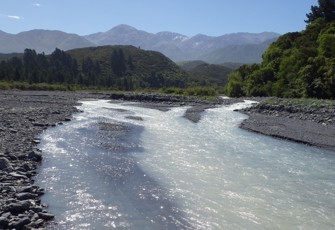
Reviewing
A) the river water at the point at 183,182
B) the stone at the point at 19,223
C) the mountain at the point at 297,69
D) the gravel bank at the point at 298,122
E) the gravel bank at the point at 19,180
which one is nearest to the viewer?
the stone at the point at 19,223

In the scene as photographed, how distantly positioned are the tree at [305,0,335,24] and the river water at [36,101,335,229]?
95.5 m

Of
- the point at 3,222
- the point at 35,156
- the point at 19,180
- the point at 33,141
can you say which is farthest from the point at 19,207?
the point at 33,141

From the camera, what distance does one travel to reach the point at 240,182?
1981cm

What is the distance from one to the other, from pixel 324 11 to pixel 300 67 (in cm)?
4486

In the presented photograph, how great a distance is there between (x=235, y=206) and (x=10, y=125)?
80.7 ft

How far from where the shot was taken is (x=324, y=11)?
378 ft

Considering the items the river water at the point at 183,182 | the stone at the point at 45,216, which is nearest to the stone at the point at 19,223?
the stone at the point at 45,216

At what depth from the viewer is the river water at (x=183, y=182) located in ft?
48.2

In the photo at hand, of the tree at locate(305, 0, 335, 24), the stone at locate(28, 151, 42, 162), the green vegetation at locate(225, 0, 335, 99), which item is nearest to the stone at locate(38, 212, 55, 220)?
the stone at locate(28, 151, 42, 162)

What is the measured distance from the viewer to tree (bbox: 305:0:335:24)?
111938 millimetres

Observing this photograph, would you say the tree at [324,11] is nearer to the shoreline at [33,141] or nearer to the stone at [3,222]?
the shoreline at [33,141]

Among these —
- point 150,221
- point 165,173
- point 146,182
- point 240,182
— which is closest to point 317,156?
point 240,182

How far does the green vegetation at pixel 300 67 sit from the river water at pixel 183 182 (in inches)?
1618

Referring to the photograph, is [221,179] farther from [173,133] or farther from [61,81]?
[61,81]
